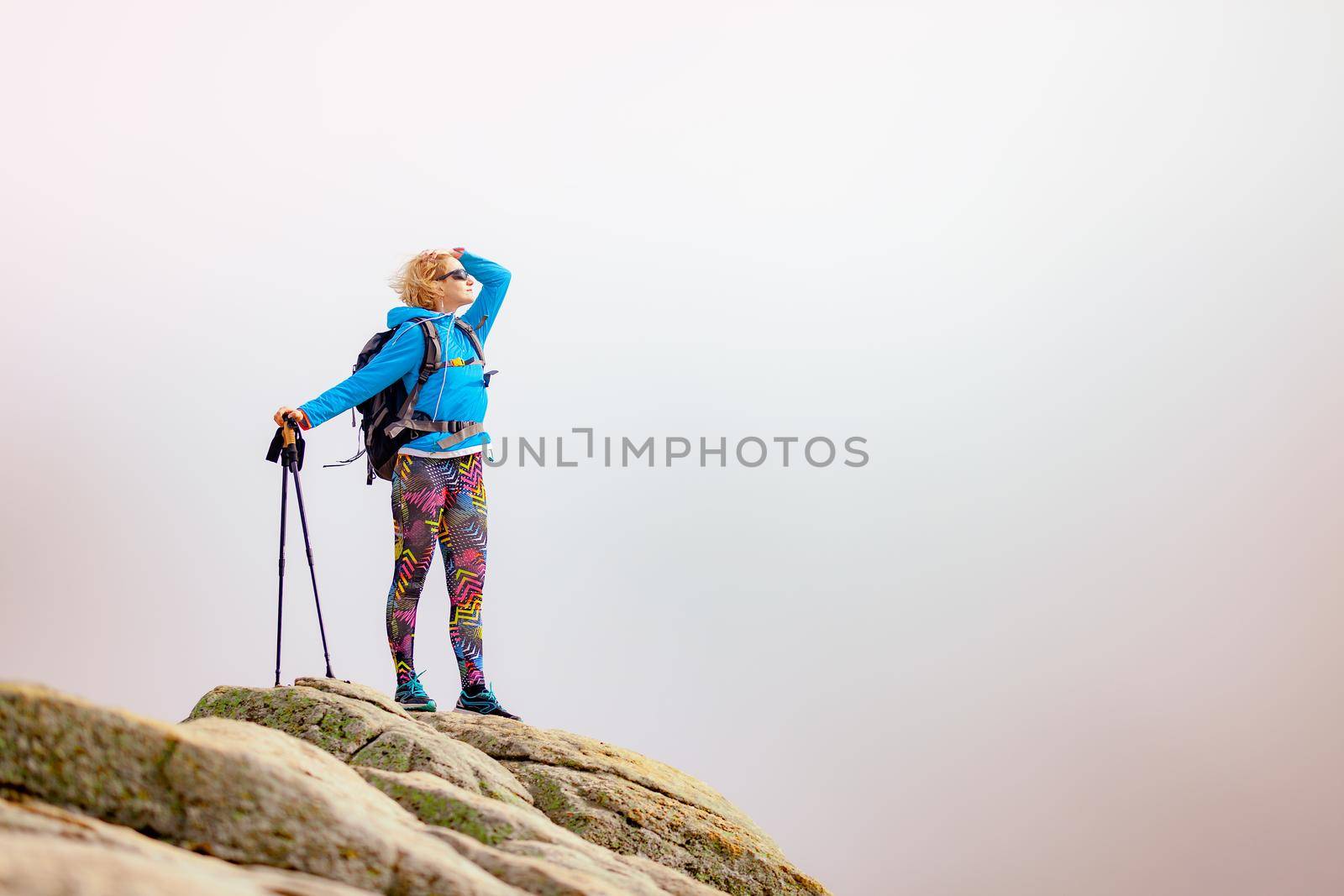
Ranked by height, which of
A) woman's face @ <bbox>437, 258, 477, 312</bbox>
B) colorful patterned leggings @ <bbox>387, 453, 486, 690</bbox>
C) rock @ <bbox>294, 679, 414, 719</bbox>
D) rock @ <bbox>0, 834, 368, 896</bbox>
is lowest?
rock @ <bbox>0, 834, 368, 896</bbox>

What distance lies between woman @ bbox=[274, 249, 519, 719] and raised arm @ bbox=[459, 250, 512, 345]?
34 centimetres

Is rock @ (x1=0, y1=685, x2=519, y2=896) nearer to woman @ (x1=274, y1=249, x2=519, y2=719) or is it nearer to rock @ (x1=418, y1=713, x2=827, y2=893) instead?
rock @ (x1=418, y1=713, x2=827, y2=893)

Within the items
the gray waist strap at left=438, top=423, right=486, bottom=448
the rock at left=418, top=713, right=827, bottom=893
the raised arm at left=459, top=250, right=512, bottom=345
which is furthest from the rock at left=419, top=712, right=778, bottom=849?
the raised arm at left=459, top=250, right=512, bottom=345

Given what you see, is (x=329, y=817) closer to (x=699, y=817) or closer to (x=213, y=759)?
(x=213, y=759)

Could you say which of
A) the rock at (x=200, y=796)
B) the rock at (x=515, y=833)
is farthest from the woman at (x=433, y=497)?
the rock at (x=200, y=796)

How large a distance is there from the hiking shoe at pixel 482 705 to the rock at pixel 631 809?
227 mm

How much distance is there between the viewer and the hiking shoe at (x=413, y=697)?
21.0ft

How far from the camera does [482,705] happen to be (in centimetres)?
656

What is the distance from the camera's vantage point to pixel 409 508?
21.6ft

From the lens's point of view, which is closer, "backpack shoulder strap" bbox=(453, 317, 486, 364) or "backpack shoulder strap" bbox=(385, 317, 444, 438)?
"backpack shoulder strap" bbox=(385, 317, 444, 438)

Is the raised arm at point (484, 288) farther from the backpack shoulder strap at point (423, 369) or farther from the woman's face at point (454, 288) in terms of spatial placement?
the backpack shoulder strap at point (423, 369)

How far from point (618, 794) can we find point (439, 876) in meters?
2.80

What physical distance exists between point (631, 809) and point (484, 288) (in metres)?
3.71

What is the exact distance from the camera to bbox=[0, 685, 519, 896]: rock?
107 inches
